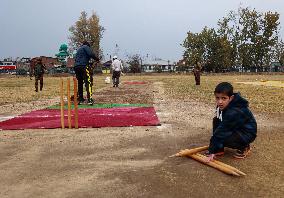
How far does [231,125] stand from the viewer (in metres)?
5.10

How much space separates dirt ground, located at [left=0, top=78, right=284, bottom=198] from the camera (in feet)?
13.0

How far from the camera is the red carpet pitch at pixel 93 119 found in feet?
27.0

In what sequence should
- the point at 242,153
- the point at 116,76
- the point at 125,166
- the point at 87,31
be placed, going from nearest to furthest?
the point at 125,166 → the point at 242,153 → the point at 116,76 → the point at 87,31

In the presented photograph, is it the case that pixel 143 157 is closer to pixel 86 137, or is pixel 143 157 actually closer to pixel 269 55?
pixel 86 137

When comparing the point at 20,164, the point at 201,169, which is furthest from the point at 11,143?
the point at 201,169

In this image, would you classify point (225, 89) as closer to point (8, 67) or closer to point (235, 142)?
point (235, 142)

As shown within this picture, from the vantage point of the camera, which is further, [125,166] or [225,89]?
[225,89]

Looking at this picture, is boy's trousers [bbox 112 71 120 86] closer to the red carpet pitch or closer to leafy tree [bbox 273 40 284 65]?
the red carpet pitch

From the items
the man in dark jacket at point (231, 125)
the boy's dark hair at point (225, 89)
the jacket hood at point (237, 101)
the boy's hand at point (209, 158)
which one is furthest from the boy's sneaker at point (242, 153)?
the boy's dark hair at point (225, 89)

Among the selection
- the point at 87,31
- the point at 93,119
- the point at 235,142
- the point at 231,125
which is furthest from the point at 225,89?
the point at 87,31

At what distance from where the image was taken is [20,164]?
5.04 metres

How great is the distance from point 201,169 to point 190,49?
3373 inches

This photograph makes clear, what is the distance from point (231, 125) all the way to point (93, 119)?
4.59 metres

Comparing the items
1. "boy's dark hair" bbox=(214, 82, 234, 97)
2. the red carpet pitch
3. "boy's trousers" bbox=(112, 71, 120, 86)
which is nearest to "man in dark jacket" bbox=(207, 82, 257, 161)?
"boy's dark hair" bbox=(214, 82, 234, 97)
